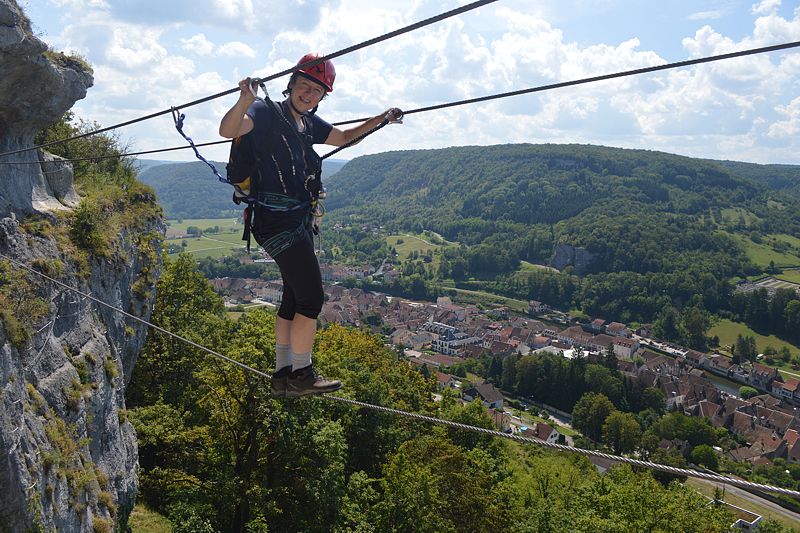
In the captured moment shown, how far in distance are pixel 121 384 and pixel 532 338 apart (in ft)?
278

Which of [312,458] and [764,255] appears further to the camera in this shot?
[764,255]

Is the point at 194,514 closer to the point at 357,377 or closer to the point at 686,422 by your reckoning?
the point at 357,377

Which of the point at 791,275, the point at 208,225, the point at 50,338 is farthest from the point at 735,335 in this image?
the point at 208,225

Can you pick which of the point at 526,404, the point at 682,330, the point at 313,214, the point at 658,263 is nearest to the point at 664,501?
the point at 313,214

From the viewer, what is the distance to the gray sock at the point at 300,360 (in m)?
4.66

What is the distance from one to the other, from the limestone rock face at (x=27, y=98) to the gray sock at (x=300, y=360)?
21.2 ft

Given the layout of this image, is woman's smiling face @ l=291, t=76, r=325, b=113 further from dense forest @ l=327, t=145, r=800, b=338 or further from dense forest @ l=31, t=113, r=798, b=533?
dense forest @ l=327, t=145, r=800, b=338

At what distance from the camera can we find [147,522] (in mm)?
12922

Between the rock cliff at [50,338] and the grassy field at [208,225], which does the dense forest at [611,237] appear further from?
the rock cliff at [50,338]

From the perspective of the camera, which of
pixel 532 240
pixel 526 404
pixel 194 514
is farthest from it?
pixel 532 240

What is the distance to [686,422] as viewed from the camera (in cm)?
5766

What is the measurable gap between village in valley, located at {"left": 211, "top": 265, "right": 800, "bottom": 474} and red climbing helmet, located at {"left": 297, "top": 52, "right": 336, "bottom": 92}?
157 ft

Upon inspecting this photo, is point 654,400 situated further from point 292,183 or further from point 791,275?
point 292,183

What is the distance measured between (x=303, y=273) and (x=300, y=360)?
0.88 metres
